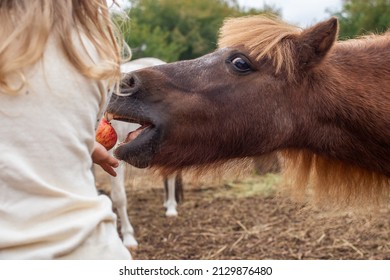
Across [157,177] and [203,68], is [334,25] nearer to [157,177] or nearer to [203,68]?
[203,68]

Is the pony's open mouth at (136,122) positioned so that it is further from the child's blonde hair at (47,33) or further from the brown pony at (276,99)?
the child's blonde hair at (47,33)

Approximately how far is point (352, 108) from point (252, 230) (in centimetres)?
353

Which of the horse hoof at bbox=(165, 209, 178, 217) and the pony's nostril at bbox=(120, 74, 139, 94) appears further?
the horse hoof at bbox=(165, 209, 178, 217)

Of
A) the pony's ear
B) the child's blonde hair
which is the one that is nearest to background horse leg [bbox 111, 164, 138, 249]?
the pony's ear

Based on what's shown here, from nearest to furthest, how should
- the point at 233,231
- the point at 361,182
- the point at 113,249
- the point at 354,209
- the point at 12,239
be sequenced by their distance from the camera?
the point at 12,239
the point at 113,249
the point at 361,182
the point at 354,209
the point at 233,231

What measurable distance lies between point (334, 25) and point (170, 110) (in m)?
0.96

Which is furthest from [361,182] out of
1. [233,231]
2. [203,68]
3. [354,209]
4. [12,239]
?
[233,231]

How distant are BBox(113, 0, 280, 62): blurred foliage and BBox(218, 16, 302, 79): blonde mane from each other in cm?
1853

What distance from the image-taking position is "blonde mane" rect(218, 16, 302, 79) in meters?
3.07

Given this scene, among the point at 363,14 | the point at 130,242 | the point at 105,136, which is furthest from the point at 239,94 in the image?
the point at 363,14

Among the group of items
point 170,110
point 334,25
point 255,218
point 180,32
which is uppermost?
point 334,25

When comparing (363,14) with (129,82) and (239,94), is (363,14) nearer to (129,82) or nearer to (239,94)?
(239,94)

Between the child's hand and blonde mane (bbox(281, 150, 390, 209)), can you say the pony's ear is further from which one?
the child's hand
